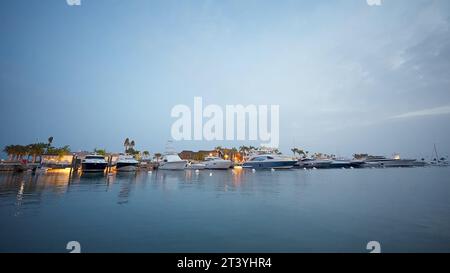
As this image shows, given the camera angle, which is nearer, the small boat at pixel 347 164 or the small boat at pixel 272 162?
the small boat at pixel 272 162

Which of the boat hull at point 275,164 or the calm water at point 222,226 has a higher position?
the boat hull at point 275,164

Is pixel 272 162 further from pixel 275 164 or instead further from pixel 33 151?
pixel 33 151

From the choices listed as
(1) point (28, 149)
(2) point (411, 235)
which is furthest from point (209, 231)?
(1) point (28, 149)

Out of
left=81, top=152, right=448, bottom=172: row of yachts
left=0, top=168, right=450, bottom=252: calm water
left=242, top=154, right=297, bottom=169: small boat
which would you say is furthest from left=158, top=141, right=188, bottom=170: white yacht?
left=0, top=168, right=450, bottom=252: calm water

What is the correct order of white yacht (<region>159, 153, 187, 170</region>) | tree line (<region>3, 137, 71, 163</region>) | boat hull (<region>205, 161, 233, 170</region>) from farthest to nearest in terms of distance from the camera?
tree line (<region>3, 137, 71, 163</region>) < boat hull (<region>205, 161, 233, 170</region>) < white yacht (<region>159, 153, 187, 170</region>)

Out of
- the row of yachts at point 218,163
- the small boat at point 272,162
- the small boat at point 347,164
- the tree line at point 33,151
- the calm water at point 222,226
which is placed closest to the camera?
the calm water at point 222,226

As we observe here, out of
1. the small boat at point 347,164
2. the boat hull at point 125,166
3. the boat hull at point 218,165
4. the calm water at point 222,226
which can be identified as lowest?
the calm water at point 222,226

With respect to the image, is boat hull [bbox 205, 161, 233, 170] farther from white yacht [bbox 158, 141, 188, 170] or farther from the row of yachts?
white yacht [bbox 158, 141, 188, 170]

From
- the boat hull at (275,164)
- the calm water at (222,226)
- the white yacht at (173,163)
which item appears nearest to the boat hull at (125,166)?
the white yacht at (173,163)

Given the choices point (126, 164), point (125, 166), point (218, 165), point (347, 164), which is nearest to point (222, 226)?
point (126, 164)

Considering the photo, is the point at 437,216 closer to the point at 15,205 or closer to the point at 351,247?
the point at 351,247

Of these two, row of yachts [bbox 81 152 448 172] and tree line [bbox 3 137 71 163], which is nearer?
row of yachts [bbox 81 152 448 172]

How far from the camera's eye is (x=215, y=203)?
46.5ft

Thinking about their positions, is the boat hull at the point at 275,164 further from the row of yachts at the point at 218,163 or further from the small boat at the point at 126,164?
the small boat at the point at 126,164
